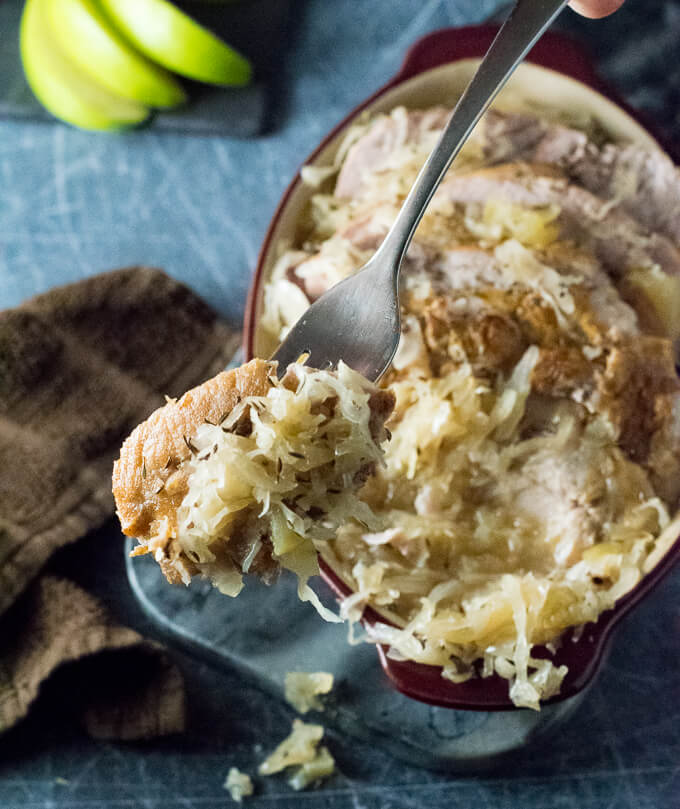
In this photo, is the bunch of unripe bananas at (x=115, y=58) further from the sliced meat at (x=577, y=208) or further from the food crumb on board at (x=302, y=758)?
the food crumb on board at (x=302, y=758)

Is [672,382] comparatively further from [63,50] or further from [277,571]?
[63,50]

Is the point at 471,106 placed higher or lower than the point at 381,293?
higher

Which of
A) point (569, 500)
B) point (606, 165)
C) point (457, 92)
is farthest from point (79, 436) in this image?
point (606, 165)

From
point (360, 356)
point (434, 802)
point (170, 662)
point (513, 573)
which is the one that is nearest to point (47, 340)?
point (170, 662)

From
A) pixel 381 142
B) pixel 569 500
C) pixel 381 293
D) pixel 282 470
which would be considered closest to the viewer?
pixel 282 470

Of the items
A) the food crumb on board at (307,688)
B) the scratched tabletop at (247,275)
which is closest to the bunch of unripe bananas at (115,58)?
the scratched tabletop at (247,275)

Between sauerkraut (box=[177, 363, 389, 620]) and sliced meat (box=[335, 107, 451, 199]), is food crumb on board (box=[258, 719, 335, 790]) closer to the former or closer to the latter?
sauerkraut (box=[177, 363, 389, 620])

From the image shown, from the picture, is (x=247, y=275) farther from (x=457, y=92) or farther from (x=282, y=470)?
(x=282, y=470)
